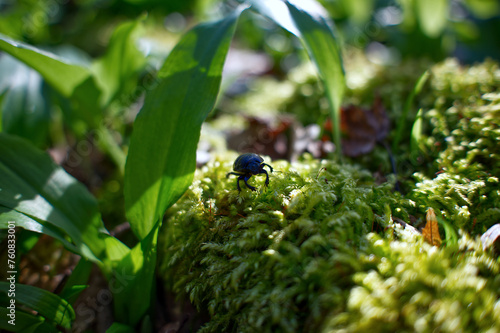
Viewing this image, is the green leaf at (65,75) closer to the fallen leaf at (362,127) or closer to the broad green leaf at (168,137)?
the broad green leaf at (168,137)

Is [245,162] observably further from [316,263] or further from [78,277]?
[78,277]

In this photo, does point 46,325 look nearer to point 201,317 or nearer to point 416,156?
point 201,317

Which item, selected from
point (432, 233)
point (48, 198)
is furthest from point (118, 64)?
point (432, 233)

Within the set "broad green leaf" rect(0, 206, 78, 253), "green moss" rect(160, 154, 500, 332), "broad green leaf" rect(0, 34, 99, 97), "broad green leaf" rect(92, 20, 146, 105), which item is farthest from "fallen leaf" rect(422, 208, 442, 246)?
"broad green leaf" rect(92, 20, 146, 105)

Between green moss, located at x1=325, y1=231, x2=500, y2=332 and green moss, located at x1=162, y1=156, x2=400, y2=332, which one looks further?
green moss, located at x1=162, y1=156, x2=400, y2=332

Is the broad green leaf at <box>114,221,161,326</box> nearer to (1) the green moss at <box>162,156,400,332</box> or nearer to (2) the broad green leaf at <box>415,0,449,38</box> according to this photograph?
(1) the green moss at <box>162,156,400,332</box>
